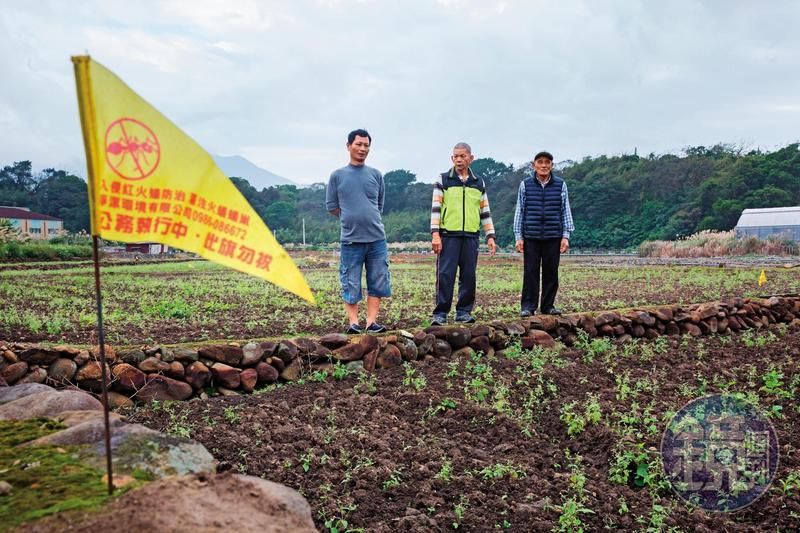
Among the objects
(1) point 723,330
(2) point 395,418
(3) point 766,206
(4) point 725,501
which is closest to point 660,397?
(4) point 725,501

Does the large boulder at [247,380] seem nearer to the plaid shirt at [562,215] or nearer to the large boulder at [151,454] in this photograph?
the large boulder at [151,454]

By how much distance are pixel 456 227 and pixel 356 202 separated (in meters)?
1.11

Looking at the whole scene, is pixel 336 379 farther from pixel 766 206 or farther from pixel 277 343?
pixel 766 206

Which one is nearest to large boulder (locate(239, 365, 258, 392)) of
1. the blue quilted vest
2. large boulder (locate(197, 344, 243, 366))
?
large boulder (locate(197, 344, 243, 366))

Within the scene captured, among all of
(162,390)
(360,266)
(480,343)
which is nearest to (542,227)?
(480,343)

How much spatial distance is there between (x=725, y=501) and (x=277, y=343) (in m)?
3.13

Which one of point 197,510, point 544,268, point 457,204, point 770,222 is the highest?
point 770,222

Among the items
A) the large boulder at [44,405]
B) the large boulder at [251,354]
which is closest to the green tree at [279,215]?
the large boulder at [251,354]

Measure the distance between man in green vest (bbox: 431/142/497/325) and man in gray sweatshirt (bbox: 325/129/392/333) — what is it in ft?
2.24

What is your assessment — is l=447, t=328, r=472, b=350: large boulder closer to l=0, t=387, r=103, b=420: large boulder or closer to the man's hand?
the man's hand

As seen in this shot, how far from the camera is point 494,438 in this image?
389 cm

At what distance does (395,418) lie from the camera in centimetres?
408

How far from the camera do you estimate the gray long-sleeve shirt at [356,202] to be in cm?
553

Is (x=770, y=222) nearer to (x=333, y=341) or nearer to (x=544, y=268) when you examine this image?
(x=544, y=268)
